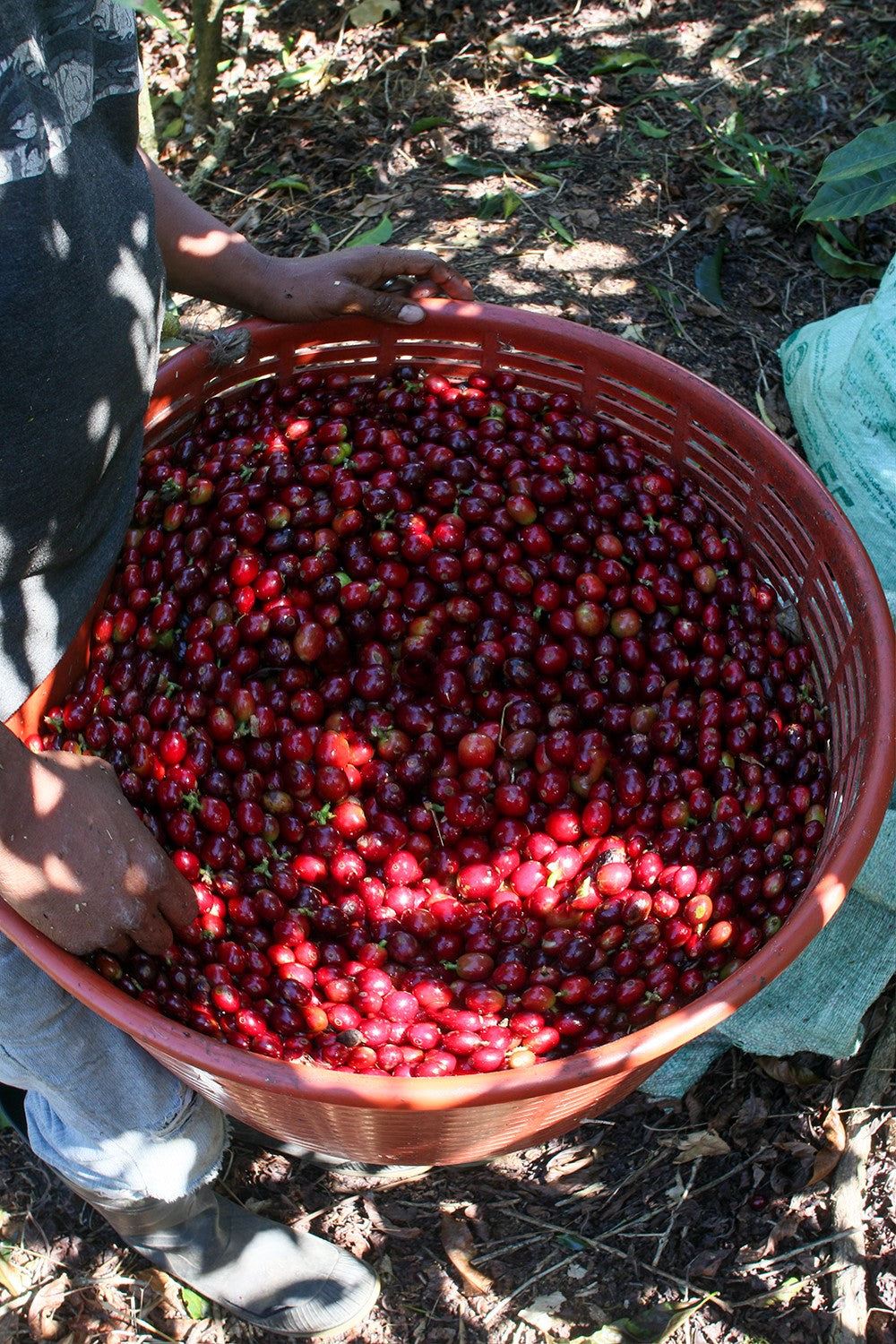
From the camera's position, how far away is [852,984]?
2.72 metres

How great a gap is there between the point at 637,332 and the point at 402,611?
2.07 metres

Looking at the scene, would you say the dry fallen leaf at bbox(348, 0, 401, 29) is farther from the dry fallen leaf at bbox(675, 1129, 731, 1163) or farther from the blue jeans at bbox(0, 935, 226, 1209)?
the dry fallen leaf at bbox(675, 1129, 731, 1163)

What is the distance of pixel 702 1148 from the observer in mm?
2764

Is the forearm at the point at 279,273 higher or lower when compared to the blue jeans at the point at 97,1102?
higher

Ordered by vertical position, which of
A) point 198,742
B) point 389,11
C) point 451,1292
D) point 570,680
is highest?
point 389,11

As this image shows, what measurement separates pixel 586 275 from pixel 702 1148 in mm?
A: 3190

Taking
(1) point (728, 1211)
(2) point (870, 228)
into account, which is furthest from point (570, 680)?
(2) point (870, 228)

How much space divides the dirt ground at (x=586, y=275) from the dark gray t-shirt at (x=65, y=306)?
1.72 metres

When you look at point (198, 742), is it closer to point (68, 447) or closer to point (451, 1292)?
point (68, 447)

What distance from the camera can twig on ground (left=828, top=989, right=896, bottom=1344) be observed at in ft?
7.90

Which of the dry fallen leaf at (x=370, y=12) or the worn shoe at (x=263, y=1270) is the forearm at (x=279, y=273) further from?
the dry fallen leaf at (x=370, y=12)

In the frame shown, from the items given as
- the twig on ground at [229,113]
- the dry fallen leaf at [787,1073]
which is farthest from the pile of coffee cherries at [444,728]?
the twig on ground at [229,113]

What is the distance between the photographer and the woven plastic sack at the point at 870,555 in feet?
8.89

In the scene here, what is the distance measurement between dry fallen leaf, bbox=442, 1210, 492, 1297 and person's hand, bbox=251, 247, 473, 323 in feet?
7.64
